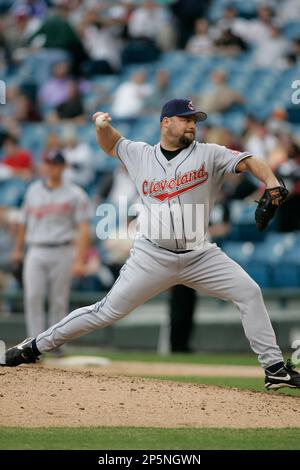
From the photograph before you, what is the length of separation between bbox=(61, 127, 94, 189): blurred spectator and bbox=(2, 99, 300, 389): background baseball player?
7867 millimetres

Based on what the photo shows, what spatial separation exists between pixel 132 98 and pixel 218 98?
62.8 inches

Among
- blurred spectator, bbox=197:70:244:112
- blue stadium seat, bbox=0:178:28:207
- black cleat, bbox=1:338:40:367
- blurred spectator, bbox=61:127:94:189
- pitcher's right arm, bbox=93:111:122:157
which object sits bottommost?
black cleat, bbox=1:338:40:367

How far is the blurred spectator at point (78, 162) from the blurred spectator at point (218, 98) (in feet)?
5.69

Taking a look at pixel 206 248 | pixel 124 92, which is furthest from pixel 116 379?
pixel 124 92

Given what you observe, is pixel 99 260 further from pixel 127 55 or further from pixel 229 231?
pixel 127 55

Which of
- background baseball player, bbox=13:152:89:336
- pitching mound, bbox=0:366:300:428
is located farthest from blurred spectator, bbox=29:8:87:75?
pitching mound, bbox=0:366:300:428

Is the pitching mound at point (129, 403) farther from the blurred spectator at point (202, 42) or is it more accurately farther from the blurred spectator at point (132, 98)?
the blurred spectator at point (202, 42)

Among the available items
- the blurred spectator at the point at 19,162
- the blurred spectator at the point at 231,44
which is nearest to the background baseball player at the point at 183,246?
the blurred spectator at the point at 19,162

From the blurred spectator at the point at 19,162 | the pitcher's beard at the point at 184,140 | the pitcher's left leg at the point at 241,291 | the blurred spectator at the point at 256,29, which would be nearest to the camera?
the pitcher's left leg at the point at 241,291

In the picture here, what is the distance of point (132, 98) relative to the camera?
1645cm

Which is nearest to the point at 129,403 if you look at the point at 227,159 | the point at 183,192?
the point at 183,192

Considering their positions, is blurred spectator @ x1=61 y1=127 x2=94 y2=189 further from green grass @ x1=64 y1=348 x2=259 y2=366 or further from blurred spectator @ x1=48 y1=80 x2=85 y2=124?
green grass @ x1=64 y1=348 x2=259 y2=366

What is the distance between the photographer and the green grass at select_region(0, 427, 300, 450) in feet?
19.1

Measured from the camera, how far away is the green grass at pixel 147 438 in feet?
19.1
